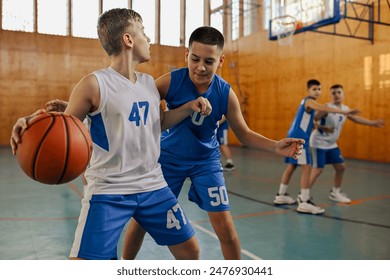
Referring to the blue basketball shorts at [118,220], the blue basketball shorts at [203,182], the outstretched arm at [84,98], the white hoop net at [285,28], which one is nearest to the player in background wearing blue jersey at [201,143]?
the blue basketball shorts at [203,182]

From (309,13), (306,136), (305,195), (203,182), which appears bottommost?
(305,195)

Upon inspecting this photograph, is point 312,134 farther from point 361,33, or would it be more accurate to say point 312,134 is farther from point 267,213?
point 361,33

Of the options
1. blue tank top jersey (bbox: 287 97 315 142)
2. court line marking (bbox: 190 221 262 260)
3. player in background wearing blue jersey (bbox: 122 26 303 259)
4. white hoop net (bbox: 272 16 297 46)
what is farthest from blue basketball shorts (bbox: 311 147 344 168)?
white hoop net (bbox: 272 16 297 46)

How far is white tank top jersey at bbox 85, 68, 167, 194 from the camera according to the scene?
178cm

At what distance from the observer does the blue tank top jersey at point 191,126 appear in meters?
2.41

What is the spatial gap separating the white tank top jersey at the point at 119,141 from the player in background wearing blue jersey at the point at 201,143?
54 cm

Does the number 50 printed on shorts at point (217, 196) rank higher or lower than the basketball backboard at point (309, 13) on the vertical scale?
lower

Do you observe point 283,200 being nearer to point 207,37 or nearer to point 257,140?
point 257,140

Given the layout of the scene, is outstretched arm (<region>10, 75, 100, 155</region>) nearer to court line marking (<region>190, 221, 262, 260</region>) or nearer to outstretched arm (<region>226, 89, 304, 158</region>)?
outstretched arm (<region>226, 89, 304, 158</region>)

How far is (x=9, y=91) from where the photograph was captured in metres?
13.8

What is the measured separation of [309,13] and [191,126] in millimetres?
8666

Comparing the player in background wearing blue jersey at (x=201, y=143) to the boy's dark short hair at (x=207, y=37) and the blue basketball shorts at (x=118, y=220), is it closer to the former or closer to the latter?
the boy's dark short hair at (x=207, y=37)

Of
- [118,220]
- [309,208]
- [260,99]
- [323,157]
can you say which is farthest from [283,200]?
[260,99]

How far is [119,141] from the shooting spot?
1792mm
